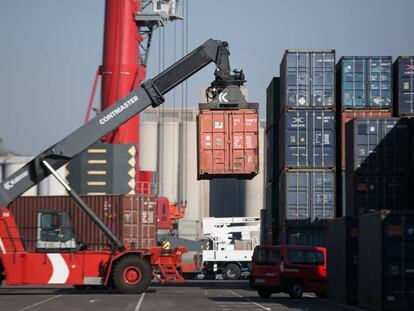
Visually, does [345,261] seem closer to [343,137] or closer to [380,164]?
[380,164]

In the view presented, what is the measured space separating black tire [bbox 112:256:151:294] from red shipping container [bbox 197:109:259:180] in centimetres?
434

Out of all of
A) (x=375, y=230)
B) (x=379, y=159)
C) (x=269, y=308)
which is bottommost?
(x=269, y=308)

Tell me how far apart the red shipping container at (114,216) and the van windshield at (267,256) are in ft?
47.8

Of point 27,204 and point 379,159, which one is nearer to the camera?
point 379,159

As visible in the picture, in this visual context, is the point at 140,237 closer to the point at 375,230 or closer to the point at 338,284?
the point at 338,284

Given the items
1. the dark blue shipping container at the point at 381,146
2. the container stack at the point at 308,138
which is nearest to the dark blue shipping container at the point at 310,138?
the container stack at the point at 308,138

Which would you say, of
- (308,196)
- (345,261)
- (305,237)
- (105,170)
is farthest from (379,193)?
(105,170)

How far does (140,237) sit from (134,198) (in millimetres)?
2025

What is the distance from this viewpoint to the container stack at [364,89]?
44375 mm

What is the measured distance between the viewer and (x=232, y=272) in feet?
194

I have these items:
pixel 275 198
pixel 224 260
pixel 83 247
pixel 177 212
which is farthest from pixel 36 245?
pixel 177 212

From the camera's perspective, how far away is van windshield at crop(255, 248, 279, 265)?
3350cm

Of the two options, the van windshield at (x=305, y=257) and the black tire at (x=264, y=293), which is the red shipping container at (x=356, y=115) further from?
the black tire at (x=264, y=293)

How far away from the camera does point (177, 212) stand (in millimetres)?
82062
